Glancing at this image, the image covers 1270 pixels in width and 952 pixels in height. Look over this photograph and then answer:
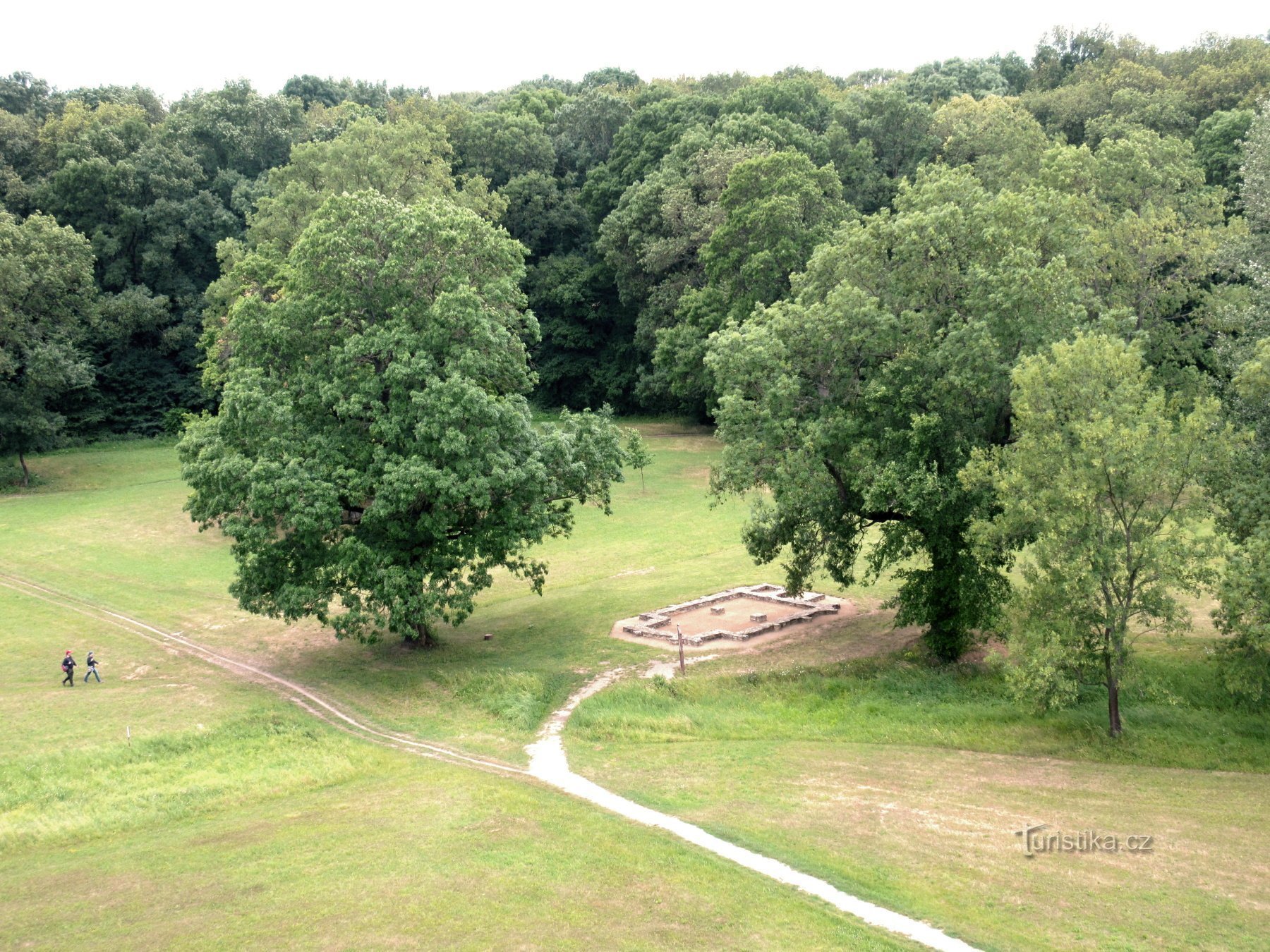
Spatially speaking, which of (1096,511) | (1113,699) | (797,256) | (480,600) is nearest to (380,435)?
(480,600)

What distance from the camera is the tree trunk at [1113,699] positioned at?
2747 centimetres

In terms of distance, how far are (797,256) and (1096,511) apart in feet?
122

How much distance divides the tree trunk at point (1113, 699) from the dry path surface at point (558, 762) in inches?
452

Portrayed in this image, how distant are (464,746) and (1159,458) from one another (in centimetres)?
1856

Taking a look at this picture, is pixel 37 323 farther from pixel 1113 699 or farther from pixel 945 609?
pixel 1113 699

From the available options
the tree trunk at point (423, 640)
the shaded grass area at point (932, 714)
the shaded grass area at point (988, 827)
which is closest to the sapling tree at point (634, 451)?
the tree trunk at point (423, 640)

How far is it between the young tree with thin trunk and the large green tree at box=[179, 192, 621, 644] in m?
14.8

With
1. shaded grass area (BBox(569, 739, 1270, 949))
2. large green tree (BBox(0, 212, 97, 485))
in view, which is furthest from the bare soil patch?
large green tree (BBox(0, 212, 97, 485))

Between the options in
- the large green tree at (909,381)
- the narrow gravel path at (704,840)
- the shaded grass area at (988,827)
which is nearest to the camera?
the narrow gravel path at (704,840)

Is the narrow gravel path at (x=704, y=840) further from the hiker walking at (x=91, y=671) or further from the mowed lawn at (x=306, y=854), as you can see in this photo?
the hiker walking at (x=91, y=671)

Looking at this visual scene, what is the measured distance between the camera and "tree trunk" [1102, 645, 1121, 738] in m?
27.5

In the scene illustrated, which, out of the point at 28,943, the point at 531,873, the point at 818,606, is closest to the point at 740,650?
the point at 818,606

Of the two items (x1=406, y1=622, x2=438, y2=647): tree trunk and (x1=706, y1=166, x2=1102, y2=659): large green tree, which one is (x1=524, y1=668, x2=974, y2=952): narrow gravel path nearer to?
(x1=406, y1=622, x2=438, y2=647): tree trunk

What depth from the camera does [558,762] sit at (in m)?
27.4
